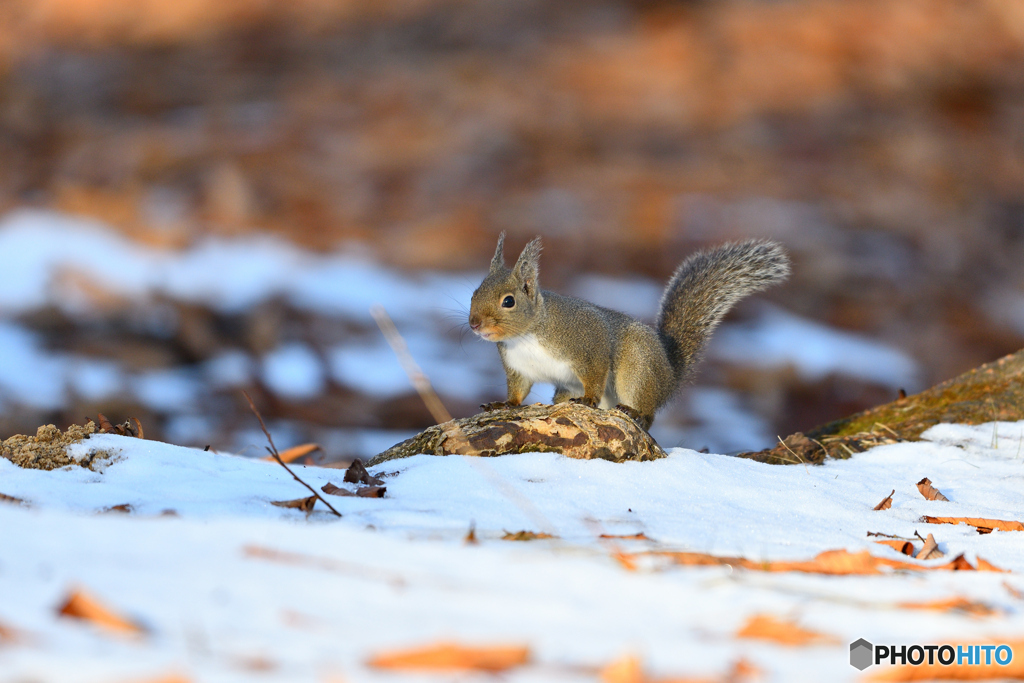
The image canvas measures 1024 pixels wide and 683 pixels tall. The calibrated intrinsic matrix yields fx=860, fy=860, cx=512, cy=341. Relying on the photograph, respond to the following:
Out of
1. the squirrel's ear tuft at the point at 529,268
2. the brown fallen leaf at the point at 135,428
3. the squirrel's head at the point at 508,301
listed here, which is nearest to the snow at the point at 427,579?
the brown fallen leaf at the point at 135,428

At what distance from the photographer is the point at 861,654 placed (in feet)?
4.61

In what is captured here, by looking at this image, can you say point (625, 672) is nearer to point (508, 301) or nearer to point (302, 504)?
point (302, 504)

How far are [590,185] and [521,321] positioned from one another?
8013 mm

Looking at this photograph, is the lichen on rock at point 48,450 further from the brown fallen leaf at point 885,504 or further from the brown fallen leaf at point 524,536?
the brown fallen leaf at point 885,504

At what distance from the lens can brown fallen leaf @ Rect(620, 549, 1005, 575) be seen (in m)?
1.86

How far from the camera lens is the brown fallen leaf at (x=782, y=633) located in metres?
1.43

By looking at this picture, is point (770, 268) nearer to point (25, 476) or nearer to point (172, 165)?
point (25, 476)

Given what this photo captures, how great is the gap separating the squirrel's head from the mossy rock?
1.17 metres

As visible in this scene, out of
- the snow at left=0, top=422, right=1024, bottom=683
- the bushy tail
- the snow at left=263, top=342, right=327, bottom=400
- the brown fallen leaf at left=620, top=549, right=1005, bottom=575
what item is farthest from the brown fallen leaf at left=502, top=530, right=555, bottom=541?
the snow at left=263, top=342, right=327, bottom=400

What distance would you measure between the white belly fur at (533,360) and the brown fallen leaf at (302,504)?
1.87 m

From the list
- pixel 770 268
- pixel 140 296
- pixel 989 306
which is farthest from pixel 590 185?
pixel 770 268

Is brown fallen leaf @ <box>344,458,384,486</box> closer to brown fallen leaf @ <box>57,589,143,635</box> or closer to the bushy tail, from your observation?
brown fallen leaf @ <box>57,589,143,635</box>

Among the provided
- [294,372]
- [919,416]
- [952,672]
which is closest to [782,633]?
[952,672]

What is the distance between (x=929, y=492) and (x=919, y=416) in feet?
3.87
